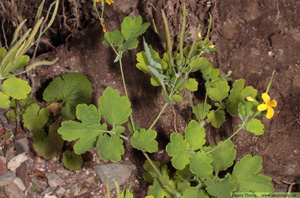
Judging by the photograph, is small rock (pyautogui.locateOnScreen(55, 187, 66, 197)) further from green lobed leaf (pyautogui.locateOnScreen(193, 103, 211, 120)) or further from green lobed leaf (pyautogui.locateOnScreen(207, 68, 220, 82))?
green lobed leaf (pyautogui.locateOnScreen(207, 68, 220, 82))

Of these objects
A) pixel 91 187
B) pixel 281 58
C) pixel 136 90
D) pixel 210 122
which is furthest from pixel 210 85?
pixel 91 187

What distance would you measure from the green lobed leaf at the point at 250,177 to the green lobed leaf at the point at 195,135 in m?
0.27

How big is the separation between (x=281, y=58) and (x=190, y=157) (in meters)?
0.72

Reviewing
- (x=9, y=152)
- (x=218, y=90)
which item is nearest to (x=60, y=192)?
(x=9, y=152)

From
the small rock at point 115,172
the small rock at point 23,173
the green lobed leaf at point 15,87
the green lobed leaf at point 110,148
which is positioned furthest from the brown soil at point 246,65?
the green lobed leaf at point 15,87

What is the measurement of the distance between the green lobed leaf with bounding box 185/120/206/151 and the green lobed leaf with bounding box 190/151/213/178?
0.04 m

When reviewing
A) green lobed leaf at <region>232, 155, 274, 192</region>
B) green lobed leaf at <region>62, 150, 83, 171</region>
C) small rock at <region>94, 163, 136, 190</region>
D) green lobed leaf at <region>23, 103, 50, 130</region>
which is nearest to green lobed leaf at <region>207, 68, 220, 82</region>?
green lobed leaf at <region>232, 155, 274, 192</region>

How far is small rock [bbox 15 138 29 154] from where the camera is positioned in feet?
A: 7.16

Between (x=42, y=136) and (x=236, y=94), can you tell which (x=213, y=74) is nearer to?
(x=236, y=94)

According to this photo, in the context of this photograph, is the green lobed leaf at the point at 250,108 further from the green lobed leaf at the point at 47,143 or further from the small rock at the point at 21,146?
the small rock at the point at 21,146

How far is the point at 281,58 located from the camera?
172cm

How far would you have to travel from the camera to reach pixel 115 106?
1440 mm

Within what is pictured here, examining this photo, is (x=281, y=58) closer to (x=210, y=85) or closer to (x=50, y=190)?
(x=210, y=85)

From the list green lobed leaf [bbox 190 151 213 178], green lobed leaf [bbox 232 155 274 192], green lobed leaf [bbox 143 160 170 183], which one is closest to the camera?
green lobed leaf [bbox 190 151 213 178]
